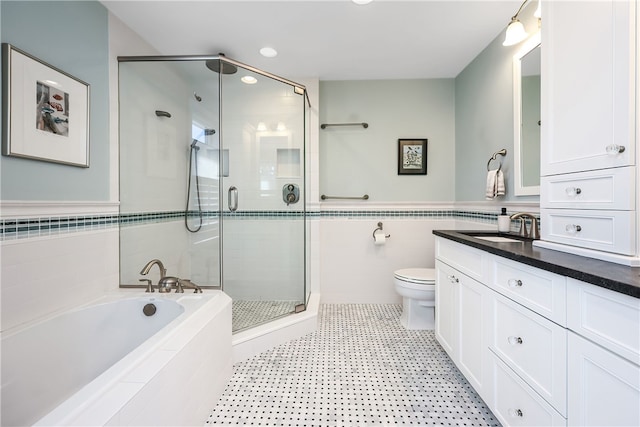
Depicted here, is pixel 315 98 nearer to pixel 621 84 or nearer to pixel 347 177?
pixel 347 177

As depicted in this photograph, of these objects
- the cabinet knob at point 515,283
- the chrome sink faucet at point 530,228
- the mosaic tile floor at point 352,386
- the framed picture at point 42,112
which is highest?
the framed picture at point 42,112

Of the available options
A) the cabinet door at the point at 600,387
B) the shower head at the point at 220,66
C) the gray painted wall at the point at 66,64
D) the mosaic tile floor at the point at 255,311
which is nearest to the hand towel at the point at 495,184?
the cabinet door at the point at 600,387

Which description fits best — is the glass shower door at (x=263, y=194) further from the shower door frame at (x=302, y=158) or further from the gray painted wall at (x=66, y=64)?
the gray painted wall at (x=66, y=64)

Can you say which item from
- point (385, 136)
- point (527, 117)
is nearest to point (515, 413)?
point (527, 117)

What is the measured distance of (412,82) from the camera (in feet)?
9.30

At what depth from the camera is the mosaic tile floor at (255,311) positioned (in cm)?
206

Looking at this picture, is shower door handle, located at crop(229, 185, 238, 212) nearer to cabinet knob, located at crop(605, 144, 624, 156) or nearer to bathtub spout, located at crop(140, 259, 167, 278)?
bathtub spout, located at crop(140, 259, 167, 278)

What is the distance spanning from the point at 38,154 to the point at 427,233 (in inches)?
117

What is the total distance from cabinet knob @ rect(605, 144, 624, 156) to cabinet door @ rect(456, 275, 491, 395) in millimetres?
721

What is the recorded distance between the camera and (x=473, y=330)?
4.75 feet

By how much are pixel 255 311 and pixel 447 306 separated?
148cm

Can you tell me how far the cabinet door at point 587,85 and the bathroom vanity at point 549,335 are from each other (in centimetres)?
43

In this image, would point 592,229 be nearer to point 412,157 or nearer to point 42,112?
point 412,157

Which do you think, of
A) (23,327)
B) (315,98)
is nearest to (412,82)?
(315,98)
